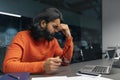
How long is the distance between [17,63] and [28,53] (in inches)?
11.3

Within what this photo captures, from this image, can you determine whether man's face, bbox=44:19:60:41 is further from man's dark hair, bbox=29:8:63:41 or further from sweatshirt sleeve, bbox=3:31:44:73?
sweatshirt sleeve, bbox=3:31:44:73

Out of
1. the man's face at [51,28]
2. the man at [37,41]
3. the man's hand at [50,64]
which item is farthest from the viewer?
the man's face at [51,28]

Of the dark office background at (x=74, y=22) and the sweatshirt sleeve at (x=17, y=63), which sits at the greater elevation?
the dark office background at (x=74, y=22)

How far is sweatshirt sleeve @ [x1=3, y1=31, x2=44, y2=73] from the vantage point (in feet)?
4.03

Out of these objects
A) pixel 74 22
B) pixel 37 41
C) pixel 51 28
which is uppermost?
pixel 74 22

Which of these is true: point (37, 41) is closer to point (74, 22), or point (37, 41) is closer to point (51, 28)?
point (51, 28)

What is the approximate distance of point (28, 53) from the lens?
60.3 inches

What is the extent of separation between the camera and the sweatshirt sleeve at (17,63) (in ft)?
4.03

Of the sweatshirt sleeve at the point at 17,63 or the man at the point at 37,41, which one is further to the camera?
the man at the point at 37,41

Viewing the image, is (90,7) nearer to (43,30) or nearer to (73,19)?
(73,19)

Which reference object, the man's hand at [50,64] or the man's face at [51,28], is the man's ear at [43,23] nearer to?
the man's face at [51,28]

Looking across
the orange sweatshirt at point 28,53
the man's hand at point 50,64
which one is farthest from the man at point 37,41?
the man's hand at point 50,64

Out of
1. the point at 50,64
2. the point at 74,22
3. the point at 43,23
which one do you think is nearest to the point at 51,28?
the point at 43,23

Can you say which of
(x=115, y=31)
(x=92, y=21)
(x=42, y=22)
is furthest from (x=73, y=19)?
(x=42, y=22)
